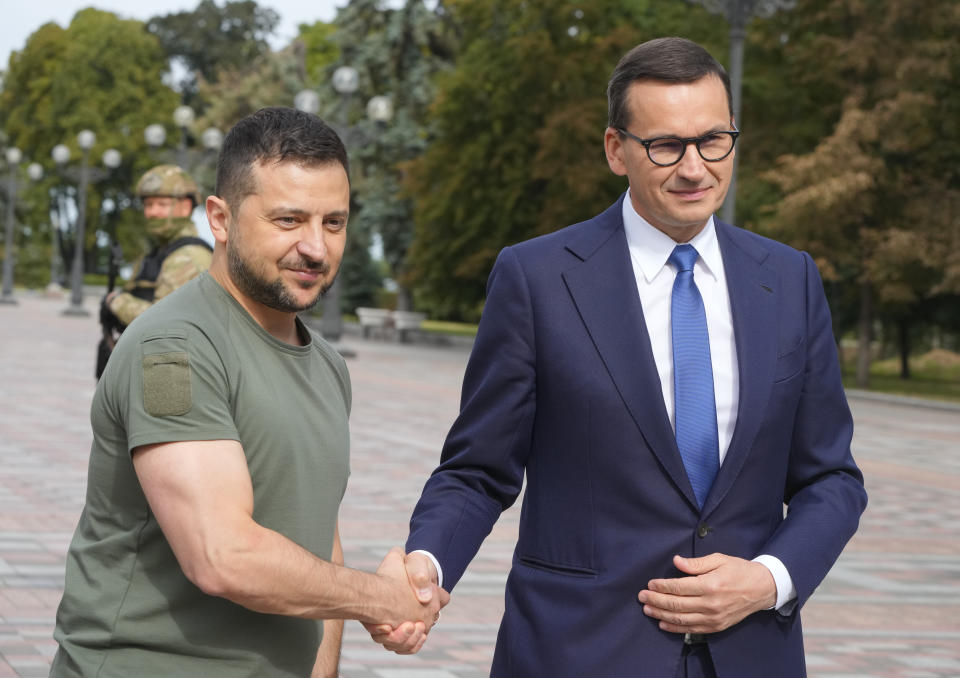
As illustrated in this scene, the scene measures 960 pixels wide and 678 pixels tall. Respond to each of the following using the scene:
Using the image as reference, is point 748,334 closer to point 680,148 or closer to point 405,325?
point 680,148

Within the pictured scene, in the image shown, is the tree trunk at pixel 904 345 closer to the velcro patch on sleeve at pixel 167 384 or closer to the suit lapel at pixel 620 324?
the suit lapel at pixel 620 324

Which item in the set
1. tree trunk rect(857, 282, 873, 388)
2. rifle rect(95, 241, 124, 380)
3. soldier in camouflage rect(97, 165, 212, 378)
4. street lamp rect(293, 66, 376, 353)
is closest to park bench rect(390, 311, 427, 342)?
street lamp rect(293, 66, 376, 353)

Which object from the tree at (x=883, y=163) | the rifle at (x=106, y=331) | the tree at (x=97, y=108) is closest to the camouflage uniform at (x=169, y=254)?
the rifle at (x=106, y=331)

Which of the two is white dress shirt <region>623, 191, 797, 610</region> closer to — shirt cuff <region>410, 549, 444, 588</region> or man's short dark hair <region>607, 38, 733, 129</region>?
man's short dark hair <region>607, 38, 733, 129</region>

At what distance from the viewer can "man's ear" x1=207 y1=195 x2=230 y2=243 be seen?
2.68 m

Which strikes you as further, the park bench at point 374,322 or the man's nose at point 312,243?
the park bench at point 374,322

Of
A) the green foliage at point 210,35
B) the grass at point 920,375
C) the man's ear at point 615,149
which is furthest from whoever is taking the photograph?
the green foliage at point 210,35

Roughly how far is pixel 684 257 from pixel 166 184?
486 centimetres

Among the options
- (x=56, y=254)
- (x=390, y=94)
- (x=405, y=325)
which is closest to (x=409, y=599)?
(x=405, y=325)

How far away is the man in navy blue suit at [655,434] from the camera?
2736 mm

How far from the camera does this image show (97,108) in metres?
70.3

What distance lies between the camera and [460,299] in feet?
124

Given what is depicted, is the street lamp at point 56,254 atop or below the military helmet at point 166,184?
below

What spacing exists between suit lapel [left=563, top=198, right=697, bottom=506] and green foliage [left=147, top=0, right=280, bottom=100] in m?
75.2
